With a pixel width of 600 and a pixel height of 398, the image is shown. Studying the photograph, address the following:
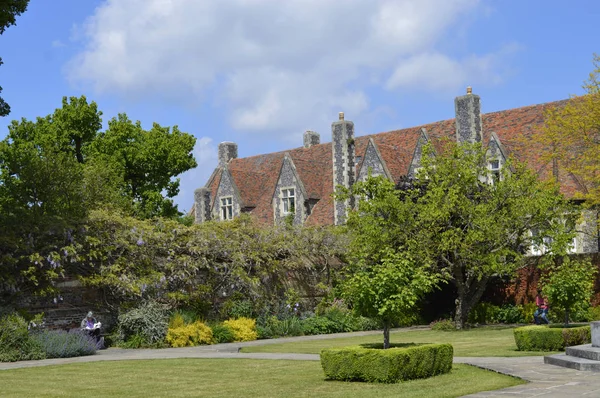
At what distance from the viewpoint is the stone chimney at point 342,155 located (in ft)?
137

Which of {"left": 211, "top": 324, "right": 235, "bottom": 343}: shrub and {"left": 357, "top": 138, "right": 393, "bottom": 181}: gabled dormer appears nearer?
{"left": 211, "top": 324, "right": 235, "bottom": 343}: shrub

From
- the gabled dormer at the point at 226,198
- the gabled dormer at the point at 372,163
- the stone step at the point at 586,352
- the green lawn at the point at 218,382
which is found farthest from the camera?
the gabled dormer at the point at 226,198

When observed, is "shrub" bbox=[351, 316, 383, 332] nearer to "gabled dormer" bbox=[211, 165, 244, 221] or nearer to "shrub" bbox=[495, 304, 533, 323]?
"shrub" bbox=[495, 304, 533, 323]

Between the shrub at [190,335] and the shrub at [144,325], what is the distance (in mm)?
310

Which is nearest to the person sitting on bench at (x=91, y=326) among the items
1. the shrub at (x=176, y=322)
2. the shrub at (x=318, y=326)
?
the shrub at (x=176, y=322)

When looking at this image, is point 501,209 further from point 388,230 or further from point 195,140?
point 195,140

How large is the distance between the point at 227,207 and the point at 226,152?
7296 mm

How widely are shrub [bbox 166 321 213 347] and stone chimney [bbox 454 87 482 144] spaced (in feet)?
63.4

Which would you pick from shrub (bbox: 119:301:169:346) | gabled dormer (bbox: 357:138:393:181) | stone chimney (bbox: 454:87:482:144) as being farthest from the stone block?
gabled dormer (bbox: 357:138:393:181)

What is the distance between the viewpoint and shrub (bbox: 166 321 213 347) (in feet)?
75.8

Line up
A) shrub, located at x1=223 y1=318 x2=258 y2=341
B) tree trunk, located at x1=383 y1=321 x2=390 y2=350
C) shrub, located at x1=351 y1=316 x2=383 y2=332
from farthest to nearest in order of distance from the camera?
shrub, located at x1=351 y1=316 x2=383 y2=332
shrub, located at x1=223 y1=318 x2=258 y2=341
tree trunk, located at x1=383 y1=321 x2=390 y2=350

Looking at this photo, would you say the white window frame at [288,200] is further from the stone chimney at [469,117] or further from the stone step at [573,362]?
the stone step at [573,362]

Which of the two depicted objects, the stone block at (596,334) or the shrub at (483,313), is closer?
the stone block at (596,334)

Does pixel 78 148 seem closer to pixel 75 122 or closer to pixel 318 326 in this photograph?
pixel 75 122
